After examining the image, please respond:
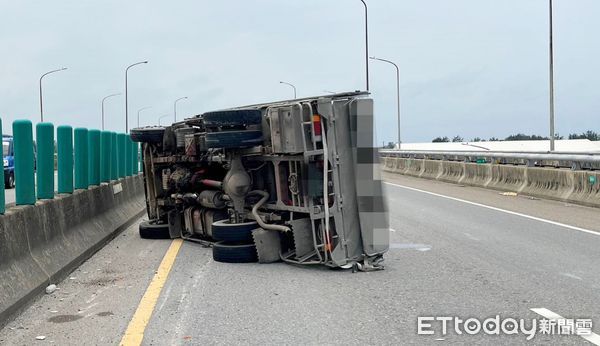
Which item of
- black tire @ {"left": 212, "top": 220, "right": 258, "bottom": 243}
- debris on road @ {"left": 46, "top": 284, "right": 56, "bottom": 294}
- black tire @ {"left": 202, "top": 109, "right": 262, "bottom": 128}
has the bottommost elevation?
debris on road @ {"left": 46, "top": 284, "right": 56, "bottom": 294}

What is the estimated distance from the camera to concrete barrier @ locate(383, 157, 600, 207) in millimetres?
16812

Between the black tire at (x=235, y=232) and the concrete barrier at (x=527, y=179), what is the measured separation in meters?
10.2

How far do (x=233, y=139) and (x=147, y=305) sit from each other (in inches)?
113

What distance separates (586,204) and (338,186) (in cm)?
1038

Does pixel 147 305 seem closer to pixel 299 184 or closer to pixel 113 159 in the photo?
pixel 299 184

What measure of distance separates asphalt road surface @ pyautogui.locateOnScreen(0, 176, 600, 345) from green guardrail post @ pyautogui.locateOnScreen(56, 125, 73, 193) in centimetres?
117

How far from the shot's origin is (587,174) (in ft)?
55.2

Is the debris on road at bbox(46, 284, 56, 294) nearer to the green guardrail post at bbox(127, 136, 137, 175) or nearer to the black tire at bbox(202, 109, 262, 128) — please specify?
the black tire at bbox(202, 109, 262, 128)

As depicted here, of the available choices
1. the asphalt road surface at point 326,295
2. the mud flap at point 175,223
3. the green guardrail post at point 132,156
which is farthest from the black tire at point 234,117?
the green guardrail post at point 132,156

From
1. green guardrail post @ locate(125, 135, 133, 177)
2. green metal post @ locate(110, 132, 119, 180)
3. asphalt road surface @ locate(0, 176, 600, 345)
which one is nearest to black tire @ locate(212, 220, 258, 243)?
asphalt road surface @ locate(0, 176, 600, 345)

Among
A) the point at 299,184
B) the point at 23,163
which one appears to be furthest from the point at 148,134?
the point at 299,184

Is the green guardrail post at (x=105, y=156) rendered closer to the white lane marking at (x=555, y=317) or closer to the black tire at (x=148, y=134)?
the black tire at (x=148, y=134)

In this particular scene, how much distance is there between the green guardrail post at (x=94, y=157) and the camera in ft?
38.9

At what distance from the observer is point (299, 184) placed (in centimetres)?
874
